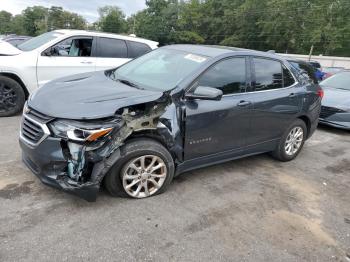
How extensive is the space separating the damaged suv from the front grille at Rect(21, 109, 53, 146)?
0.03 ft

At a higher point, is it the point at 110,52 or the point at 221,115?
the point at 110,52

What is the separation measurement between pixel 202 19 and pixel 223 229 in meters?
64.9

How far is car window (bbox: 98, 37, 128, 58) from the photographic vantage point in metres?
7.25

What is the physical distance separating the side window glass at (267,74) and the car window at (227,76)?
27 centimetres

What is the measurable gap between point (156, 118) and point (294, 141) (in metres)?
2.78

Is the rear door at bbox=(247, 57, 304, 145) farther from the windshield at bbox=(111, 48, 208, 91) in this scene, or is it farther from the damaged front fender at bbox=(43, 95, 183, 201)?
the damaged front fender at bbox=(43, 95, 183, 201)

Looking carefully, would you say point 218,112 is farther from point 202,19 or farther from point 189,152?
point 202,19

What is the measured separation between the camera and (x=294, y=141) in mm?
5395

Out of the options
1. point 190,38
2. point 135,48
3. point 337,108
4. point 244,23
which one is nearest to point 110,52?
point 135,48

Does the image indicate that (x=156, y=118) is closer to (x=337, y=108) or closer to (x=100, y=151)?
(x=100, y=151)

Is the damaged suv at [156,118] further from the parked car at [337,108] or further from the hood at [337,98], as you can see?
the hood at [337,98]

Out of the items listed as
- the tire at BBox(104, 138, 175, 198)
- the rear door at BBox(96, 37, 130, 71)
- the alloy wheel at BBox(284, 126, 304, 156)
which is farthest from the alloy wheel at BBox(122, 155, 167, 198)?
the rear door at BBox(96, 37, 130, 71)

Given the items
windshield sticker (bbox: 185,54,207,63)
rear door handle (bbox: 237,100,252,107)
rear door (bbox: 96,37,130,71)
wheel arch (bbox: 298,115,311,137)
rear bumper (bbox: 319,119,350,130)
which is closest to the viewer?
windshield sticker (bbox: 185,54,207,63)

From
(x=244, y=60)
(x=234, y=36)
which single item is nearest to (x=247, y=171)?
(x=244, y=60)
